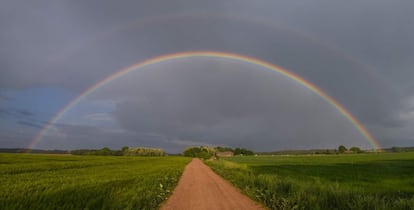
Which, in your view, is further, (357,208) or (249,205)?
(249,205)

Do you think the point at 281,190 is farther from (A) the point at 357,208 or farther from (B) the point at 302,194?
(A) the point at 357,208

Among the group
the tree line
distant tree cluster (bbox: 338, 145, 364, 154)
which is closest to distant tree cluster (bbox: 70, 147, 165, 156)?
the tree line

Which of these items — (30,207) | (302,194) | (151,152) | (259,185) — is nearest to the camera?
(30,207)

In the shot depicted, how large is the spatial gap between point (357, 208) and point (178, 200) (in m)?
7.27

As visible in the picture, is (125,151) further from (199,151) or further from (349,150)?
(349,150)

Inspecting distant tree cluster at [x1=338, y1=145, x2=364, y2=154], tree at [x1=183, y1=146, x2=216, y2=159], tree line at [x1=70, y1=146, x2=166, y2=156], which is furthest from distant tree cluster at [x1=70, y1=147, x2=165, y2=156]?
distant tree cluster at [x1=338, y1=145, x2=364, y2=154]

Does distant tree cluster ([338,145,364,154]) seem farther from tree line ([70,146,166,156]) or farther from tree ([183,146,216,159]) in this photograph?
tree line ([70,146,166,156])

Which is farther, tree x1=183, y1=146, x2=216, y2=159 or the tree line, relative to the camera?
tree x1=183, y1=146, x2=216, y2=159

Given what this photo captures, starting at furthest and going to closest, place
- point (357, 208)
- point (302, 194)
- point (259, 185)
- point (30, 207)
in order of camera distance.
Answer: point (259, 185) < point (302, 194) < point (357, 208) < point (30, 207)

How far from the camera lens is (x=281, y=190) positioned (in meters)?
12.8

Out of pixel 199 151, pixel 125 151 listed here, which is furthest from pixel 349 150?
pixel 125 151

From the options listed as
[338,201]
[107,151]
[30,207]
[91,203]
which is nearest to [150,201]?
[91,203]

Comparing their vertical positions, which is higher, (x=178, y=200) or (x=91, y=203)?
(x=91, y=203)

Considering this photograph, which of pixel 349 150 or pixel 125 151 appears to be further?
pixel 349 150
